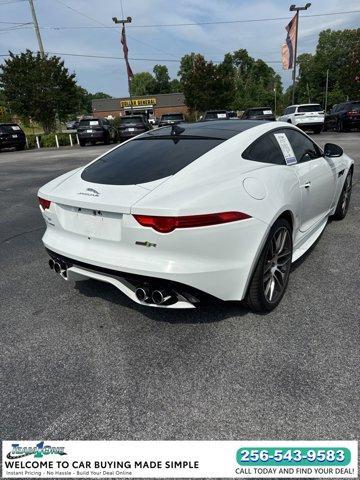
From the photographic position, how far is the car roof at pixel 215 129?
326 centimetres

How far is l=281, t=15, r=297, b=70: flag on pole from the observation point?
2680 cm

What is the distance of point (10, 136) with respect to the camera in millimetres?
22125

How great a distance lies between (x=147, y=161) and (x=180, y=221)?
913mm

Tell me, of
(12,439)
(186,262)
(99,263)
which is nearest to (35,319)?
(99,263)

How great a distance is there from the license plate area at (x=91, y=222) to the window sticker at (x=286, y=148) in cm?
168

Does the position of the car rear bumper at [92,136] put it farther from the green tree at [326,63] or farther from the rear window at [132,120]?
the green tree at [326,63]

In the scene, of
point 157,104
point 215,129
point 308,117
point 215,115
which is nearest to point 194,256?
point 215,129

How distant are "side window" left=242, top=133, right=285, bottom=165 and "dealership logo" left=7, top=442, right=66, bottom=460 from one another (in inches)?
89.8

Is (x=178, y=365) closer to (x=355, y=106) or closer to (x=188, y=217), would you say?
(x=188, y=217)

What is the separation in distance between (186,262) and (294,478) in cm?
126

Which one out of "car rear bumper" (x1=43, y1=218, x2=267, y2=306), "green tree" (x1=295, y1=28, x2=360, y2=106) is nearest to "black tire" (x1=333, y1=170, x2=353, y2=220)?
"car rear bumper" (x1=43, y1=218, x2=267, y2=306)

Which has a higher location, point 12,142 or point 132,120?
point 132,120

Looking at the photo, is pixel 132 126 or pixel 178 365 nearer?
pixel 178 365

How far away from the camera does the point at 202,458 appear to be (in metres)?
1.88
